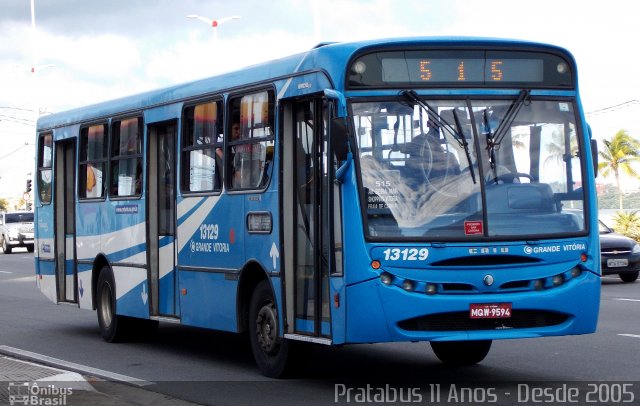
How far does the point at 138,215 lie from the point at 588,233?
20.9 feet

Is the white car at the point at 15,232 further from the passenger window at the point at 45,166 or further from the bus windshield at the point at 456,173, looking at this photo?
the bus windshield at the point at 456,173

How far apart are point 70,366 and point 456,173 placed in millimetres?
5012

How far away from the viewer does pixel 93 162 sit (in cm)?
1689

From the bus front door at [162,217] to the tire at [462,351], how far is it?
10.6ft

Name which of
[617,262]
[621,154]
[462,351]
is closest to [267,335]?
[462,351]

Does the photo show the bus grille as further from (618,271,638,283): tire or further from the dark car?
(618,271,638,283): tire

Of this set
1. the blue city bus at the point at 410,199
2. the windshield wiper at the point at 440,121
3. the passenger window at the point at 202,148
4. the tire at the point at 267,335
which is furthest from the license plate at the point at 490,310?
the passenger window at the point at 202,148

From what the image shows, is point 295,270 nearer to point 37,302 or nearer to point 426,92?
point 426,92

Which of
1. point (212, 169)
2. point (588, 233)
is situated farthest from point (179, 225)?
point (588, 233)

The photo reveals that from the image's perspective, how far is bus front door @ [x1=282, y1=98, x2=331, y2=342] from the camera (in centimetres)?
1104

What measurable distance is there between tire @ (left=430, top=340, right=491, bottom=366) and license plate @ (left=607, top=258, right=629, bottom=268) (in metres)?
13.0

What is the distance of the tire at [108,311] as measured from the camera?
16172 mm

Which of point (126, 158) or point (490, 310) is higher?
point (126, 158)

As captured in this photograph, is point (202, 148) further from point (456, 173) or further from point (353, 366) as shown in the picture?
point (456, 173)
